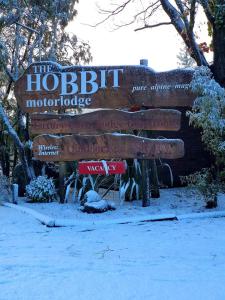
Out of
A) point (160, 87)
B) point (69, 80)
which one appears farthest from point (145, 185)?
point (69, 80)

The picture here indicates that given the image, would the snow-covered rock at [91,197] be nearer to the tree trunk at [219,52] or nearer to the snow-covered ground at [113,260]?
the snow-covered ground at [113,260]

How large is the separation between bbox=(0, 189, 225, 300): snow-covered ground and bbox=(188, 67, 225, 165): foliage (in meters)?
1.68

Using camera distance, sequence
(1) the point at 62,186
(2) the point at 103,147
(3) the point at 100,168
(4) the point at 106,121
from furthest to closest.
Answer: (1) the point at 62,186 → (4) the point at 106,121 → (2) the point at 103,147 → (3) the point at 100,168

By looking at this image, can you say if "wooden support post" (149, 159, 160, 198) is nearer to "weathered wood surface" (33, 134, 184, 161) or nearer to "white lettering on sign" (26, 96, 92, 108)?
"weathered wood surface" (33, 134, 184, 161)

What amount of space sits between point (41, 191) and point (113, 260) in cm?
541

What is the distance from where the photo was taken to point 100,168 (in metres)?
9.77

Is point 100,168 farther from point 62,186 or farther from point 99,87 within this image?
point 99,87

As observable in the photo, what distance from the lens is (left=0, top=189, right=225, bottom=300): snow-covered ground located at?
13.6ft

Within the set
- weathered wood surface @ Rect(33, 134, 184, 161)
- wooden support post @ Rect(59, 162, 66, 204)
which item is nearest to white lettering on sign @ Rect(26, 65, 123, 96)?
weathered wood surface @ Rect(33, 134, 184, 161)

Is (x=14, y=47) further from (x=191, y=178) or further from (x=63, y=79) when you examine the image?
(x=191, y=178)

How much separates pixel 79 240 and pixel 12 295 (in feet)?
8.65

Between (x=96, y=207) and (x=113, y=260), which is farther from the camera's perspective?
(x=96, y=207)

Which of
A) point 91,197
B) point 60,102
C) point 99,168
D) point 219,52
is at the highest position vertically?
point 219,52

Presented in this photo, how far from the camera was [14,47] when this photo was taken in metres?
16.4
